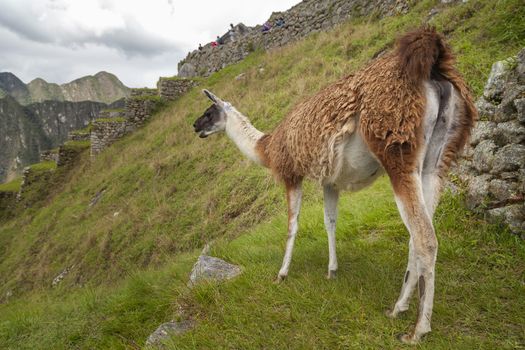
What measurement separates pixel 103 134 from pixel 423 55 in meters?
17.9

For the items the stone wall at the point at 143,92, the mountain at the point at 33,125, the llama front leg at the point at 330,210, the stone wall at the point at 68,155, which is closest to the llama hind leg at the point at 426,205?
the llama front leg at the point at 330,210

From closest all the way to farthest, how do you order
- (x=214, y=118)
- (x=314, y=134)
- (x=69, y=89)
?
(x=314, y=134) < (x=214, y=118) < (x=69, y=89)

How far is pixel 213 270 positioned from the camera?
11.4 ft

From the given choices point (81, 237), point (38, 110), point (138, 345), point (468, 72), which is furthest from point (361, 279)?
point (38, 110)

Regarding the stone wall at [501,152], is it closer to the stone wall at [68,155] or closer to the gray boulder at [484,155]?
the gray boulder at [484,155]

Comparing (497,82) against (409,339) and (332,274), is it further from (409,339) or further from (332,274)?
(409,339)

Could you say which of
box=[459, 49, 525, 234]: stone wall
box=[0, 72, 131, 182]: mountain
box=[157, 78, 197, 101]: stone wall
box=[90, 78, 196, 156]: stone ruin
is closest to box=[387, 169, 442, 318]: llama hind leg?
box=[459, 49, 525, 234]: stone wall

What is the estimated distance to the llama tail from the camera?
222cm

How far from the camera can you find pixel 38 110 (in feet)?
205

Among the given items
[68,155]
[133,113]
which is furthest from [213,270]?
[68,155]

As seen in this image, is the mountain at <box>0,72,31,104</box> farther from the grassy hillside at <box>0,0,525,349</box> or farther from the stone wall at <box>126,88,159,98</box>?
the grassy hillside at <box>0,0,525,349</box>

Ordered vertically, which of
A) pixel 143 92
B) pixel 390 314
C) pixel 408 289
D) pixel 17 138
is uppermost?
pixel 17 138

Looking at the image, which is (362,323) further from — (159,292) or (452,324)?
(159,292)

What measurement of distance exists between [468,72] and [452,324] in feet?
14.5
